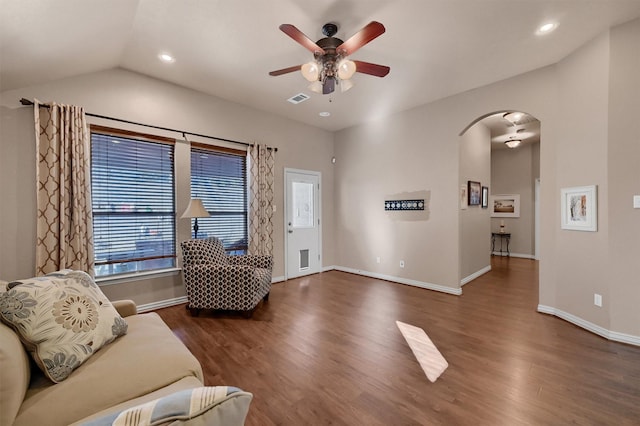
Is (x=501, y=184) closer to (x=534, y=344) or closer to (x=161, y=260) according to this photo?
(x=534, y=344)

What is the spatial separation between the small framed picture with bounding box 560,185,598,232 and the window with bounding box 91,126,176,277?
501cm

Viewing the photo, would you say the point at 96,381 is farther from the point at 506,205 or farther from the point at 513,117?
the point at 506,205

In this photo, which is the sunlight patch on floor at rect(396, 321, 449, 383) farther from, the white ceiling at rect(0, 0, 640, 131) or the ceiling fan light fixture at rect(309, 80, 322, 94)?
the white ceiling at rect(0, 0, 640, 131)

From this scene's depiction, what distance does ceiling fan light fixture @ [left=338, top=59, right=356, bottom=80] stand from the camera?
8.02 ft

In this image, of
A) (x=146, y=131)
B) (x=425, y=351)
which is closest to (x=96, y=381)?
(x=425, y=351)

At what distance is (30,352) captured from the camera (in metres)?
1.22

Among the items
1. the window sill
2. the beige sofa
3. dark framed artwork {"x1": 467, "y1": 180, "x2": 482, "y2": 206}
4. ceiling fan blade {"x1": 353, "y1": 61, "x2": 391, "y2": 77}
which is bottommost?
the window sill

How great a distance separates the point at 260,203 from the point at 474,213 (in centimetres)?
411

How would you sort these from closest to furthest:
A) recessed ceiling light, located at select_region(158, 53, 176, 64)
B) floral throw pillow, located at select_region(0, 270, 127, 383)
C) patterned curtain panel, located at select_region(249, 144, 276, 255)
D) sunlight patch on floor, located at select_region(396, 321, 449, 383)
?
1. floral throw pillow, located at select_region(0, 270, 127, 383)
2. sunlight patch on floor, located at select_region(396, 321, 449, 383)
3. recessed ceiling light, located at select_region(158, 53, 176, 64)
4. patterned curtain panel, located at select_region(249, 144, 276, 255)

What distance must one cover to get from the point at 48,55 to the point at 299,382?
3.66 metres

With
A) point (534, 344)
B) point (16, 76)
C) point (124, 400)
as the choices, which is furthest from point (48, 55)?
point (534, 344)

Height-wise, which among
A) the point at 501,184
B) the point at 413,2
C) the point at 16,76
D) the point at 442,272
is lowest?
the point at 442,272

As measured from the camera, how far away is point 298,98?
419 cm

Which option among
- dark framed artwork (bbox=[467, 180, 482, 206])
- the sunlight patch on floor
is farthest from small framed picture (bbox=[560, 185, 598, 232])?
the sunlight patch on floor
